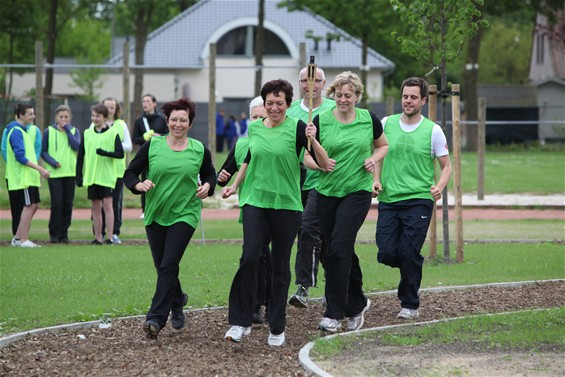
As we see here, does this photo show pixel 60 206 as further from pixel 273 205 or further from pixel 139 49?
pixel 139 49

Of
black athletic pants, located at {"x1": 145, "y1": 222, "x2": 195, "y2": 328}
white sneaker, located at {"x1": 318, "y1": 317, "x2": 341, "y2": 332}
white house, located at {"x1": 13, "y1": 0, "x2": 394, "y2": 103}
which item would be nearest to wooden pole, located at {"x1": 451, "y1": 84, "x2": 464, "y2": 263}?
white sneaker, located at {"x1": 318, "y1": 317, "x2": 341, "y2": 332}

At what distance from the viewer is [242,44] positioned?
65.4 meters

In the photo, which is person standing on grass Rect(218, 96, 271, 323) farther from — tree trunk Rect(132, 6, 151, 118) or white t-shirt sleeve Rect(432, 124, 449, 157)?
tree trunk Rect(132, 6, 151, 118)

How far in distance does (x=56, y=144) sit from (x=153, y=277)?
487 cm

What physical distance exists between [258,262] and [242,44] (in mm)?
57173

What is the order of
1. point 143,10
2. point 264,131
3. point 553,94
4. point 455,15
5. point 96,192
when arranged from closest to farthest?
point 264,131 → point 455,15 → point 96,192 → point 143,10 → point 553,94

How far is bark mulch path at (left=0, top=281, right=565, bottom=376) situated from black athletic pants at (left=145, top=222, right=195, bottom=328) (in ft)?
0.89

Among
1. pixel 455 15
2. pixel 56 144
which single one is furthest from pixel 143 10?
pixel 455 15

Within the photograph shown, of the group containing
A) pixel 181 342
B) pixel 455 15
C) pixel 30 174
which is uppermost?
pixel 455 15

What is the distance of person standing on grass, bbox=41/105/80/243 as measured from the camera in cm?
1689

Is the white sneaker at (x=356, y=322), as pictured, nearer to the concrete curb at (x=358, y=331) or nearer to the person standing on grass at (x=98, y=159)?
the concrete curb at (x=358, y=331)

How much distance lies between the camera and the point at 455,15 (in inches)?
558

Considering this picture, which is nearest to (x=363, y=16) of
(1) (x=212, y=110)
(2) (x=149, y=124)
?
(1) (x=212, y=110)

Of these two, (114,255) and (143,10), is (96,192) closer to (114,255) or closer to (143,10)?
(114,255)
